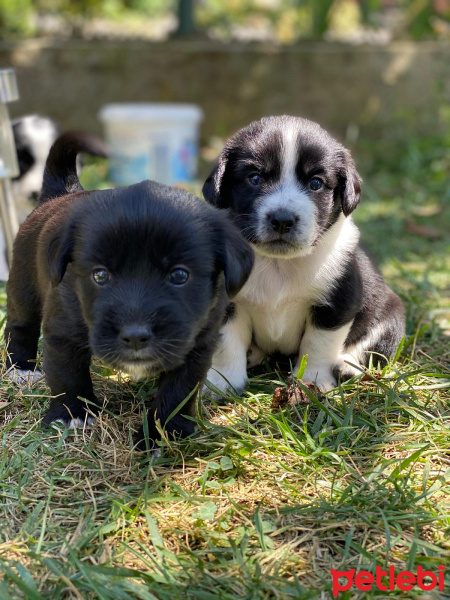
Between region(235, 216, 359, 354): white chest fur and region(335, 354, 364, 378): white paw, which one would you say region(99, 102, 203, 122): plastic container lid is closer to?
region(235, 216, 359, 354): white chest fur

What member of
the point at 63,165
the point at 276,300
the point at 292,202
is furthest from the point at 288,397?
the point at 63,165

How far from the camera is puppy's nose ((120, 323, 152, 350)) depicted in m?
2.24

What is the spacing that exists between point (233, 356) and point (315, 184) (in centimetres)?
90

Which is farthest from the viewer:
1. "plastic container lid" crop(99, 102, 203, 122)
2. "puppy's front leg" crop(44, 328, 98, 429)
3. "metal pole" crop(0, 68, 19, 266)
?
"plastic container lid" crop(99, 102, 203, 122)

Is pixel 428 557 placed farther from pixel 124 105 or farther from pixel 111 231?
pixel 124 105

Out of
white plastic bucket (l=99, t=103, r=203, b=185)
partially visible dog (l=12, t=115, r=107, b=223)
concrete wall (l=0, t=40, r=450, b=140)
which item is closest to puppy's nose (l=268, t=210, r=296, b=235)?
partially visible dog (l=12, t=115, r=107, b=223)

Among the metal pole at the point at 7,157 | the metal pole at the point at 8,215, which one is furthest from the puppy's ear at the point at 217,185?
the metal pole at the point at 8,215

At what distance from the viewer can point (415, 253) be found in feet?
18.9

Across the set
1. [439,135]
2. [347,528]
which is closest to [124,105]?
[439,135]

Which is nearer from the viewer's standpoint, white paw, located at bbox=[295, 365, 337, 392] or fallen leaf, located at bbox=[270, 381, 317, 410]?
fallen leaf, located at bbox=[270, 381, 317, 410]

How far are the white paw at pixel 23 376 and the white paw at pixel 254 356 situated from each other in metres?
1.06

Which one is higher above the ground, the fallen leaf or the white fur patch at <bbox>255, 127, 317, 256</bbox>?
the white fur patch at <bbox>255, 127, 317, 256</bbox>

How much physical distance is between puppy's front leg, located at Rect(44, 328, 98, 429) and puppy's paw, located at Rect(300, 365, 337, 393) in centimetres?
105

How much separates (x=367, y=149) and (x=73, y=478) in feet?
23.5
